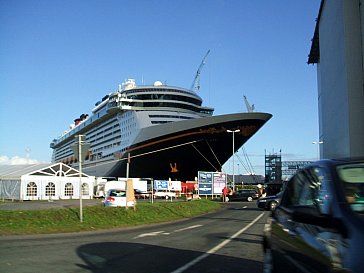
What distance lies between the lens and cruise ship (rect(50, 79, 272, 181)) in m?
52.2

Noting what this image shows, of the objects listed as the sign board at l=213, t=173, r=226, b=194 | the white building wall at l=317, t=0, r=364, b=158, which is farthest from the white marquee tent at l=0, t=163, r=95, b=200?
the white building wall at l=317, t=0, r=364, b=158

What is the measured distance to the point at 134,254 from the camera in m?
8.70

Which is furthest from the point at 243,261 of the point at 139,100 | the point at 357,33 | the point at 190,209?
the point at 139,100

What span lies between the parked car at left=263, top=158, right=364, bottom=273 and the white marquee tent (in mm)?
33623

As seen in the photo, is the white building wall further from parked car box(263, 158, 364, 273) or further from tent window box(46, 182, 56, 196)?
parked car box(263, 158, 364, 273)

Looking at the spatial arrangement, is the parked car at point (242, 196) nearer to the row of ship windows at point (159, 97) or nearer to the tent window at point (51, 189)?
the tent window at point (51, 189)

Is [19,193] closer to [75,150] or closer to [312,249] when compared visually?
[75,150]

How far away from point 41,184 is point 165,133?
18777 millimetres

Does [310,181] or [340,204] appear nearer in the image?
[340,204]

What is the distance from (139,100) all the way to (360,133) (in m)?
33.5

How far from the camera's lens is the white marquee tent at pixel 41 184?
3528 centimetres

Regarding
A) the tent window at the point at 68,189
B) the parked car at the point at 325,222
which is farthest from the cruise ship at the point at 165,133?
the parked car at the point at 325,222

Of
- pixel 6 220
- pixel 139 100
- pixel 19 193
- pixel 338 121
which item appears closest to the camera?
pixel 6 220

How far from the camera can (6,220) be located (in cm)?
1415
